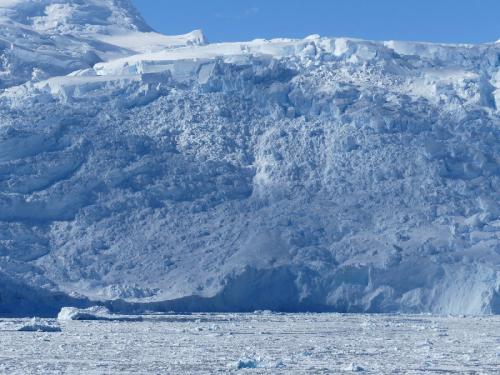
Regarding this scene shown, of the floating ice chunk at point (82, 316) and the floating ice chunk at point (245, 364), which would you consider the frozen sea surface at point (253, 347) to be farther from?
the floating ice chunk at point (82, 316)

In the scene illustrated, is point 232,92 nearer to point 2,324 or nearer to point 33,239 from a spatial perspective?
point 33,239

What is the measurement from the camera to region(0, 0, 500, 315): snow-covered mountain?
163 ft

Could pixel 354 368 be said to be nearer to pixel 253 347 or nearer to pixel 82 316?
pixel 253 347

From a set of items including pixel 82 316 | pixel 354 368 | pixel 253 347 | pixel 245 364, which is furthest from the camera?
pixel 82 316

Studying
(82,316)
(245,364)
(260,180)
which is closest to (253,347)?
(245,364)

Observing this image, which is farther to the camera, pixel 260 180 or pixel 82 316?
pixel 260 180

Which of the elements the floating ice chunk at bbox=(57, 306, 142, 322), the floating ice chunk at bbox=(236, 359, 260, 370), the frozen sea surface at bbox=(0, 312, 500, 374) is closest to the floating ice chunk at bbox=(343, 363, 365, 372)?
the frozen sea surface at bbox=(0, 312, 500, 374)

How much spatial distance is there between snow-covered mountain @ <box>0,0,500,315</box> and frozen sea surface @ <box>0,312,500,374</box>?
8568 millimetres

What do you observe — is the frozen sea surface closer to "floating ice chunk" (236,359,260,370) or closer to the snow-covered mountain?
"floating ice chunk" (236,359,260,370)

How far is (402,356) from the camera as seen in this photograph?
25438 mm

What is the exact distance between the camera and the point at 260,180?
57.5m

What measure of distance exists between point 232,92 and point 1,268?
602 inches

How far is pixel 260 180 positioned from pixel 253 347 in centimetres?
3003

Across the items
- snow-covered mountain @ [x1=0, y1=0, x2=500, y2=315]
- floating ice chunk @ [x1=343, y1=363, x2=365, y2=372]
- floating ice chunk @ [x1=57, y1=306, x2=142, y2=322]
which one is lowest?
floating ice chunk @ [x1=343, y1=363, x2=365, y2=372]
